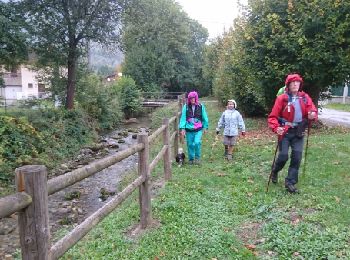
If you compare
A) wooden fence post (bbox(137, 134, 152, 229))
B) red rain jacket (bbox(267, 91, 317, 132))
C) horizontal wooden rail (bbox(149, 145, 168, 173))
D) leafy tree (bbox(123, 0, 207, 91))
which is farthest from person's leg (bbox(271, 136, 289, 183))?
leafy tree (bbox(123, 0, 207, 91))

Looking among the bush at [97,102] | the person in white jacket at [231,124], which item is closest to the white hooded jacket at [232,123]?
the person in white jacket at [231,124]

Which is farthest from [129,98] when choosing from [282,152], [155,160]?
[282,152]

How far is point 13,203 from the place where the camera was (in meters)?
2.34

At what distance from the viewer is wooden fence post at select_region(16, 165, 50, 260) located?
2502 millimetres

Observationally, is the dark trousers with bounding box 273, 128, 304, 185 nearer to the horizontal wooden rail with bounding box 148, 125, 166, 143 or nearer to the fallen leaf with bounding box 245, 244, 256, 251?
the horizontal wooden rail with bounding box 148, 125, 166, 143

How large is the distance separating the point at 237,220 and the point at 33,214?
3789 mm

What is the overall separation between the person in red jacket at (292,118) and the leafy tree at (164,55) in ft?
121

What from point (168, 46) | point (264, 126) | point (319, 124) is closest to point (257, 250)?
point (319, 124)

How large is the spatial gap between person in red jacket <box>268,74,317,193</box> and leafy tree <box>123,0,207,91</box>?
36967mm

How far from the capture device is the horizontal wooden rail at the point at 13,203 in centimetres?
Answer: 225

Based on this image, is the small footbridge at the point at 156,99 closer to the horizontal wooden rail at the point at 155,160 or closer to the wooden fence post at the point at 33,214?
the horizontal wooden rail at the point at 155,160

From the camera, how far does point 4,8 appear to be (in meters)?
17.8

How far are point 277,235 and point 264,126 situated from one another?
1335cm

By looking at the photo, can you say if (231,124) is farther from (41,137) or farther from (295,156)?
(41,137)
